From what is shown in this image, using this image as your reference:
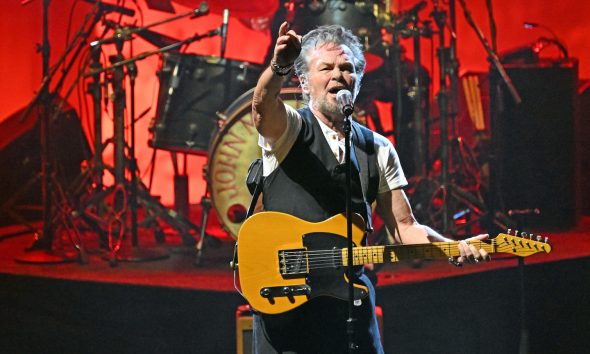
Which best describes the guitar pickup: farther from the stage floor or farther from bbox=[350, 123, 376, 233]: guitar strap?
the stage floor

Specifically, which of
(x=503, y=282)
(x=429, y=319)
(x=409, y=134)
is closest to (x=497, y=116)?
Answer: (x=409, y=134)

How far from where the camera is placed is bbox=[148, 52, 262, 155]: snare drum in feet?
20.2

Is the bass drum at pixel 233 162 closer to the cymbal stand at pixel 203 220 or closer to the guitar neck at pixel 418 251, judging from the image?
the cymbal stand at pixel 203 220

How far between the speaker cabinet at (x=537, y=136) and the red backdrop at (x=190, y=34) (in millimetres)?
443

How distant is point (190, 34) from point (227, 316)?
135 inches

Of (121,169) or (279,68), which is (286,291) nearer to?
(279,68)

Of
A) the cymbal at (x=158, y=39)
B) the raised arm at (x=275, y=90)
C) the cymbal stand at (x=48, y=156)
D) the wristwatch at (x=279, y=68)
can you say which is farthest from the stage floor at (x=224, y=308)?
the wristwatch at (x=279, y=68)

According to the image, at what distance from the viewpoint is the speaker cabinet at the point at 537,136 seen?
265 inches

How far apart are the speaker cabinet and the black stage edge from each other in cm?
134

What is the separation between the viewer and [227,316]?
16.8 feet

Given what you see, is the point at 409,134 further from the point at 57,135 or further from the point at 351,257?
the point at 351,257

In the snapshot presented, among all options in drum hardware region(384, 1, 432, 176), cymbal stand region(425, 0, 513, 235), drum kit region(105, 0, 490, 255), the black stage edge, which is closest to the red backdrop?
drum kit region(105, 0, 490, 255)

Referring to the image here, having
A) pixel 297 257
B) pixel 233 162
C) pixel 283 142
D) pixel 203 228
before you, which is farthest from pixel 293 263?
pixel 203 228

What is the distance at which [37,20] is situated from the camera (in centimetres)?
676
